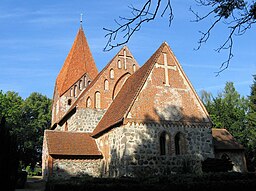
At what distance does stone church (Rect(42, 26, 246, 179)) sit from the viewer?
52.6 feet

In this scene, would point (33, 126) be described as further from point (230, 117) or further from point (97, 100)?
point (230, 117)

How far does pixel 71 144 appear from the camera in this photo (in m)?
18.9

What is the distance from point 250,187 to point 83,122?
1325 cm

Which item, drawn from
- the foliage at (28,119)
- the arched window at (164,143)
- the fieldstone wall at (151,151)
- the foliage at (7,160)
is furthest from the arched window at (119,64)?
the foliage at (28,119)

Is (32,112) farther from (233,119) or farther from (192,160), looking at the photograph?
(192,160)

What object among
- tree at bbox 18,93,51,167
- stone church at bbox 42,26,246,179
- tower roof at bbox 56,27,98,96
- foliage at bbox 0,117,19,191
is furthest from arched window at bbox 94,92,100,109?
tree at bbox 18,93,51,167

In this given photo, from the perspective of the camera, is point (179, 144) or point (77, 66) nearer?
point (179, 144)

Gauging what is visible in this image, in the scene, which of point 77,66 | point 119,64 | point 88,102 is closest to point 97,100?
point 88,102

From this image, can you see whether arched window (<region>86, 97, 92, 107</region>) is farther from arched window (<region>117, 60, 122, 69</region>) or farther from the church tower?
the church tower

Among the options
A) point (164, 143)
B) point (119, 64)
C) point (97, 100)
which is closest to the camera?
point (164, 143)

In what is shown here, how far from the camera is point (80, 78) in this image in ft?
91.1

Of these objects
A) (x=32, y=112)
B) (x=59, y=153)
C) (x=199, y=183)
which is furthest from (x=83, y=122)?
(x=32, y=112)

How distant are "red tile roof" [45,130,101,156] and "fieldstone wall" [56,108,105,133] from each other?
1016mm

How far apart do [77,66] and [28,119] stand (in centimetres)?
2484
